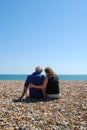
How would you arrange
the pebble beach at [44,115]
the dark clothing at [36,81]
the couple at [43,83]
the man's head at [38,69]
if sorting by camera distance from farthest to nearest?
the dark clothing at [36,81] < the couple at [43,83] < the man's head at [38,69] < the pebble beach at [44,115]

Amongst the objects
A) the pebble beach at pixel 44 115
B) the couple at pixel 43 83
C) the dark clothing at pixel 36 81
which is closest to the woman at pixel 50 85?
the couple at pixel 43 83

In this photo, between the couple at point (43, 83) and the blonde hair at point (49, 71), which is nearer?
the blonde hair at point (49, 71)

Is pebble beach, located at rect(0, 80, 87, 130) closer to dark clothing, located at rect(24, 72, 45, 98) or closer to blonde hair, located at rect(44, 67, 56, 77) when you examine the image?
dark clothing, located at rect(24, 72, 45, 98)

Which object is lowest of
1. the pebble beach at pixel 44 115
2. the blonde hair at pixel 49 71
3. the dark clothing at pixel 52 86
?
the pebble beach at pixel 44 115

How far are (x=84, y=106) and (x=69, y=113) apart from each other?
5.68ft

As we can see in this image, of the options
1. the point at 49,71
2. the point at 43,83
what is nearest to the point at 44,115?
the point at 43,83

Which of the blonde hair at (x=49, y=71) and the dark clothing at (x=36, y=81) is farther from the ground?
the blonde hair at (x=49, y=71)

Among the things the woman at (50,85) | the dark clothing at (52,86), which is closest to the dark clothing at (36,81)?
the woman at (50,85)

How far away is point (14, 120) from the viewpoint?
9.25 m

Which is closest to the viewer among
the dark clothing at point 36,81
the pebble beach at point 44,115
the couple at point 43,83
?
the pebble beach at point 44,115

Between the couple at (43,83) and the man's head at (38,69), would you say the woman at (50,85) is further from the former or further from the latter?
the man's head at (38,69)

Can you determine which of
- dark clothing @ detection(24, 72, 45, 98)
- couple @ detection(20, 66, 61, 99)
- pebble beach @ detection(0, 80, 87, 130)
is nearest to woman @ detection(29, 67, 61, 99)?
couple @ detection(20, 66, 61, 99)

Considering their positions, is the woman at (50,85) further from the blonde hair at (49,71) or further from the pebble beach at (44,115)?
the pebble beach at (44,115)

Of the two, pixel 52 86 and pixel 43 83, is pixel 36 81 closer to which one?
pixel 43 83
